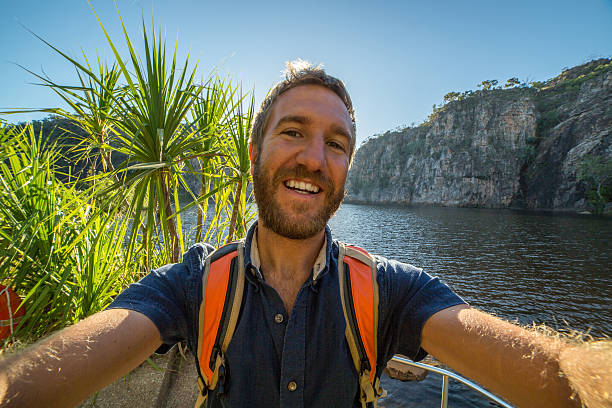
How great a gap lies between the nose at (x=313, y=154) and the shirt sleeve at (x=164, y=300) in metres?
0.74

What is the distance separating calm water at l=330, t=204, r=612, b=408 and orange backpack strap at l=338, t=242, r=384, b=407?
3.07 meters

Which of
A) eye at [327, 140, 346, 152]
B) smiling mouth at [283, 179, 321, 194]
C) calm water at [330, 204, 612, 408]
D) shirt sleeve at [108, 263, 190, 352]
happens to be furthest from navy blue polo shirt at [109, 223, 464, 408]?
calm water at [330, 204, 612, 408]

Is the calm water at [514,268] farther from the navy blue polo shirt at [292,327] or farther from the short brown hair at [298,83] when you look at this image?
the short brown hair at [298,83]

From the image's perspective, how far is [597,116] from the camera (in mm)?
38406

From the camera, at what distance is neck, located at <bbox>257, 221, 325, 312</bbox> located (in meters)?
1.25

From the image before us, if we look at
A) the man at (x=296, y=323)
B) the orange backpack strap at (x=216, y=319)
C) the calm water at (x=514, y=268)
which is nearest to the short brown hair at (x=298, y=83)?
the man at (x=296, y=323)

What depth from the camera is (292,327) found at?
1019 mm

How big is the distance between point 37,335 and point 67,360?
85.3 inches

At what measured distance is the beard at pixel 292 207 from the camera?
126 cm

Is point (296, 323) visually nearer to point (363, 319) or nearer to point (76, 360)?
point (363, 319)

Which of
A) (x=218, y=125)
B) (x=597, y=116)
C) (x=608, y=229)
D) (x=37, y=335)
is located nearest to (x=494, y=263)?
(x=608, y=229)

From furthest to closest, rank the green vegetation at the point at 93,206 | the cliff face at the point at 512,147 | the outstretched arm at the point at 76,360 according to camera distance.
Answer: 1. the cliff face at the point at 512,147
2. the green vegetation at the point at 93,206
3. the outstretched arm at the point at 76,360

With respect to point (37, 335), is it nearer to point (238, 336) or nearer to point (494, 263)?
point (238, 336)

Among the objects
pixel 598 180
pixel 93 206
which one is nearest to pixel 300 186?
pixel 93 206
